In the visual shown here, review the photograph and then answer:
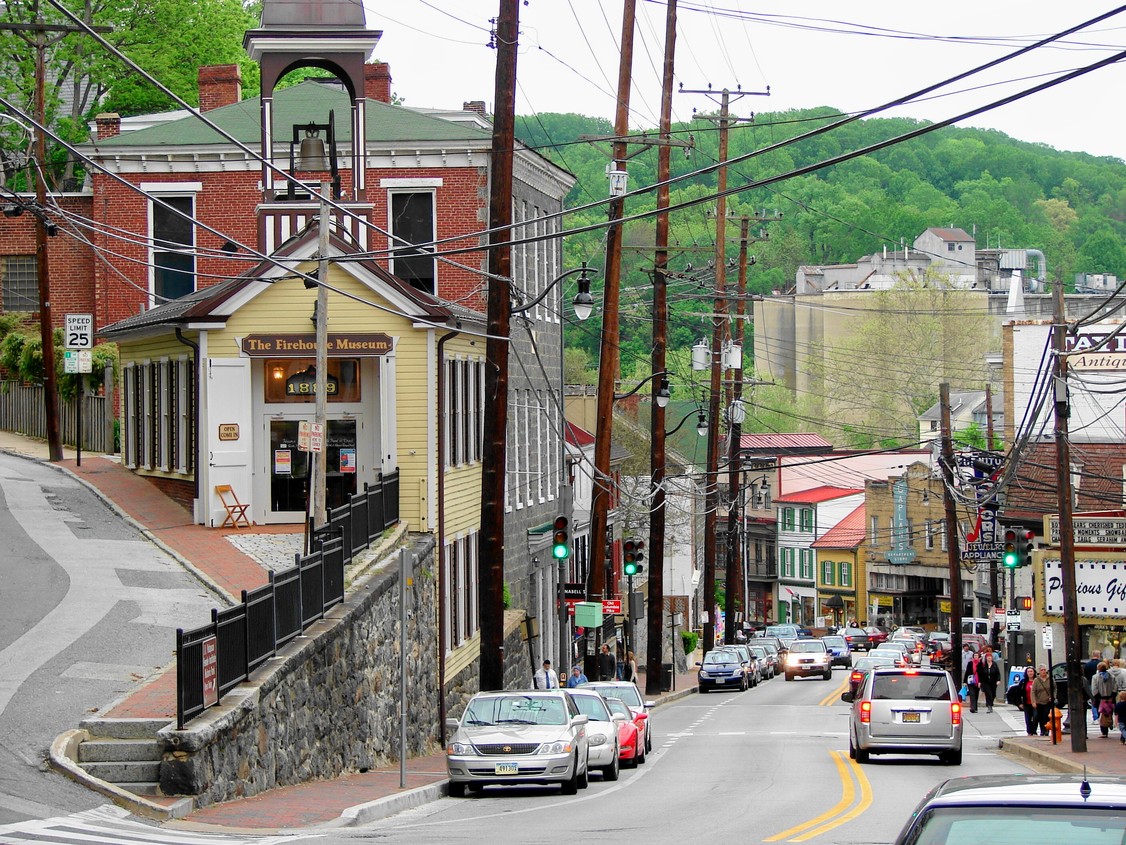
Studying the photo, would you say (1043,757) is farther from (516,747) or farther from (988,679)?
(988,679)

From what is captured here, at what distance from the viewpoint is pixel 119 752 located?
1575 centimetres

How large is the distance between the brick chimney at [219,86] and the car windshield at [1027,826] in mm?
41388

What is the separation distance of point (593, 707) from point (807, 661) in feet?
138

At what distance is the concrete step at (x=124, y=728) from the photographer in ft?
52.7

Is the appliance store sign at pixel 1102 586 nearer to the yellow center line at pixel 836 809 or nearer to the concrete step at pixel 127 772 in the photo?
the yellow center line at pixel 836 809

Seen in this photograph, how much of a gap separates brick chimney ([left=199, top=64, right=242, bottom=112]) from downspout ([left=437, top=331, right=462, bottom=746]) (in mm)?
17923

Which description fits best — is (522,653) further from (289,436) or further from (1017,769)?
(1017,769)

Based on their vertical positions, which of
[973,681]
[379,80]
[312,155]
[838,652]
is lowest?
[838,652]

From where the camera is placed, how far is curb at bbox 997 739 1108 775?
24.6 m

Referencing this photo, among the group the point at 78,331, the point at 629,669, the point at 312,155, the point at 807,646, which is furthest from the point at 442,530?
the point at 807,646

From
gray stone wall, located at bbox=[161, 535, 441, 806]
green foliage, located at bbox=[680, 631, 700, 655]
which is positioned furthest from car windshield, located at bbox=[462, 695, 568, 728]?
green foliage, located at bbox=[680, 631, 700, 655]

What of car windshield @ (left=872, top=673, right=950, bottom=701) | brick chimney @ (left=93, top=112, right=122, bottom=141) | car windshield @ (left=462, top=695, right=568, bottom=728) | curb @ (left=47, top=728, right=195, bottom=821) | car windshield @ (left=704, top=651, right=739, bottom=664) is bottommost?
car windshield @ (left=704, top=651, right=739, bottom=664)

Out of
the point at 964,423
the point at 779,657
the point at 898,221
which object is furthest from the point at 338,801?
the point at 898,221

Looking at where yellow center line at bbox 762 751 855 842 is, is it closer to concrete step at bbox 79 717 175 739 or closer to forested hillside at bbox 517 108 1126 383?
concrete step at bbox 79 717 175 739
